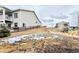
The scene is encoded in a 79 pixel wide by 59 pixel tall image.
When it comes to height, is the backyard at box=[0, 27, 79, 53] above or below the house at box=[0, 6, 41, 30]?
below

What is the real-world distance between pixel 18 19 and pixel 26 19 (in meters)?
0.09

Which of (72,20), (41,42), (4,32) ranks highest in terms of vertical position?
(72,20)

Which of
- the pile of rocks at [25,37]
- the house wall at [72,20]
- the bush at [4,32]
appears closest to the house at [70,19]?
the house wall at [72,20]

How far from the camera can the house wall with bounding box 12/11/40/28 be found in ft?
6.01

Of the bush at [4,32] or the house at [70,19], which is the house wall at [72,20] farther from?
the bush at [4,32]

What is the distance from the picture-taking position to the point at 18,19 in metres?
1.85

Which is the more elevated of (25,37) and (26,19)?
(26,19)

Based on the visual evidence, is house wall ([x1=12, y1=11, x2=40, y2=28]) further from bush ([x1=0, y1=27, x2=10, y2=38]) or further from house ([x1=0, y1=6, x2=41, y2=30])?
bush ([x1=0, y1=27, x2=10, y2=38])

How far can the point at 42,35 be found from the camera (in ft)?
6.04

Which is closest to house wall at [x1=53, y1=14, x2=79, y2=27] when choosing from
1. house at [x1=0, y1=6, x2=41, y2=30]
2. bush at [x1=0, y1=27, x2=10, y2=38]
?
house at [x1=0, y1=6, x2=41, y2=30]

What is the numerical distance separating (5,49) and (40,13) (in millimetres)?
532

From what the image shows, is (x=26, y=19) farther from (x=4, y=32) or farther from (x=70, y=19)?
(x=70, y=19)

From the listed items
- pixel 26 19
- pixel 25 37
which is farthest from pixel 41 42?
pixel 26 19

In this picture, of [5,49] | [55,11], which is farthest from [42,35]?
[5,49]
